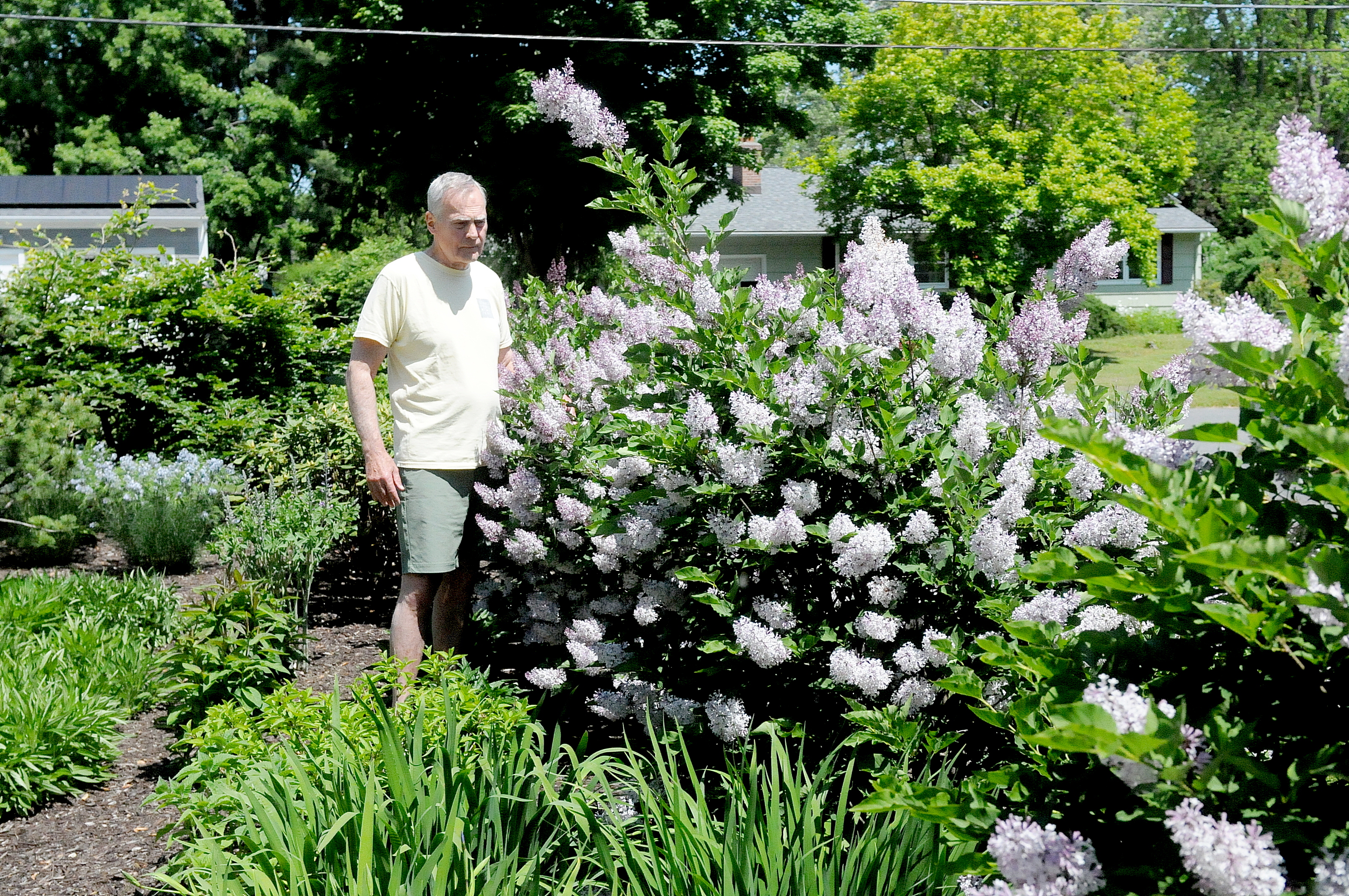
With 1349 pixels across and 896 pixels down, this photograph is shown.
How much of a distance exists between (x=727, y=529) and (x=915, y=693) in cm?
64

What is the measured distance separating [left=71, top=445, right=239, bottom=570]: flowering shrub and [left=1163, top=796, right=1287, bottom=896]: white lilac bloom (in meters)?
6.66

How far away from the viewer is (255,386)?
9.72m

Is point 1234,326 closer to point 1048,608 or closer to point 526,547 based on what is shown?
point 1048,608

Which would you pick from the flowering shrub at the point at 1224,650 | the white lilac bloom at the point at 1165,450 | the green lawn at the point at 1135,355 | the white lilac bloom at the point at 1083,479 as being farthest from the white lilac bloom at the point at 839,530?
the green lawn at the point at 1135,355

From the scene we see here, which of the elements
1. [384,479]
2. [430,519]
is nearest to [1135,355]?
[430,519]

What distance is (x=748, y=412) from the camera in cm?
297

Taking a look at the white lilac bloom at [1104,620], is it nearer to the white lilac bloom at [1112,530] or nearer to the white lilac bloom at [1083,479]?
the white lilac bloom at [1112,530]

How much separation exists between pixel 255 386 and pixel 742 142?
13.5 metres

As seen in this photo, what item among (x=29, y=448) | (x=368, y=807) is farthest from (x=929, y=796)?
(x=29, y=448)

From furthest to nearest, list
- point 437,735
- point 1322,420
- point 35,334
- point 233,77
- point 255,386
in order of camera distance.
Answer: point 233,77, point 255,386, point 35,334, point 437,735, point 1322,420

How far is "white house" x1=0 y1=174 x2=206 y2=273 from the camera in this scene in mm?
18844

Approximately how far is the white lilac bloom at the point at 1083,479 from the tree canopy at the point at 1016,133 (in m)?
20.8

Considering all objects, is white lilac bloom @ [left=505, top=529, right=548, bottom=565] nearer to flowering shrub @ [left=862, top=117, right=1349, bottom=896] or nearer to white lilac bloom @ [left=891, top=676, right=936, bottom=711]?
white lilac bloom @ [left=891, top=676, right=936, bottom=711]

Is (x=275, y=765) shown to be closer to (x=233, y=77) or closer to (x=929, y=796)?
(x=929, y=796)
